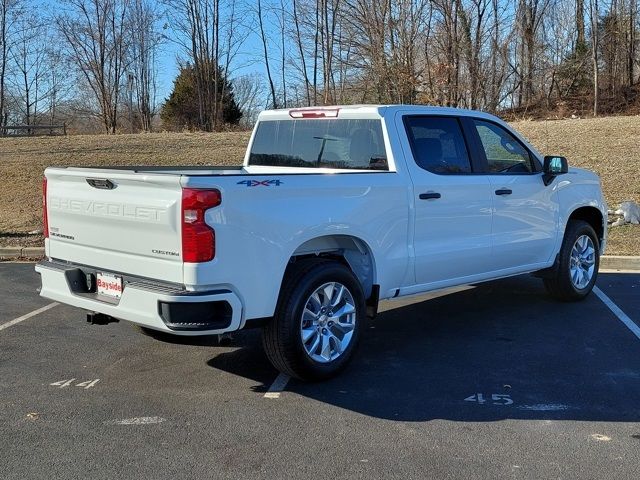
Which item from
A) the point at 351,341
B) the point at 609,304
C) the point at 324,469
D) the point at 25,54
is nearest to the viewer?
the point at 324,469

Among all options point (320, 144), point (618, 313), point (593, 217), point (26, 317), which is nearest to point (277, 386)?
point (320, 144)

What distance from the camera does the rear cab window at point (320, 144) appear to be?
5.41 m

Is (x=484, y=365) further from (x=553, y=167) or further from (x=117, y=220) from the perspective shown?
(x=117, y=220)

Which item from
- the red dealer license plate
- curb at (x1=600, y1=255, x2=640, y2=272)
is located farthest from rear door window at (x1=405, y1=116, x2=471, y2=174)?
curb at (x1=600, y1=255, x2=640, y2=272)

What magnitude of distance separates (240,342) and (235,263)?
189 centimetres

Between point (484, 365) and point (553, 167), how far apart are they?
2292 mm

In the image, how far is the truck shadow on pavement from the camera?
4387 millimetres

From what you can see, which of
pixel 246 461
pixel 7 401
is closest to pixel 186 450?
pixel 246 461

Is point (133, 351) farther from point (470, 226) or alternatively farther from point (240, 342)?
point (470, 226)

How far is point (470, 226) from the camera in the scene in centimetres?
574

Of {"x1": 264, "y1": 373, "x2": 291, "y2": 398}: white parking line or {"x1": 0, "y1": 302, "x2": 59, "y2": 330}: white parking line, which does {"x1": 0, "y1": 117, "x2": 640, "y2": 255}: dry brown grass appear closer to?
{"x1": 0, "y1": 302, "x2": 59, "y2": 330}: white parking line

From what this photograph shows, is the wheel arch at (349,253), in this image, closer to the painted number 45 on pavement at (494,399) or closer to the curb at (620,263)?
the painted number 45 on pavement at (494,399)

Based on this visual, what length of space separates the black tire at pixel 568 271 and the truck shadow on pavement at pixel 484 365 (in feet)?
0.46

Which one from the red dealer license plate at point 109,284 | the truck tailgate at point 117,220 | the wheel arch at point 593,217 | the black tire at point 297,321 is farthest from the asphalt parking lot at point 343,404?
the wheel arch at point 593,217
